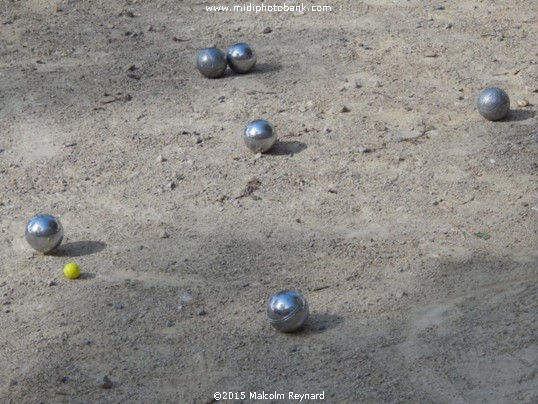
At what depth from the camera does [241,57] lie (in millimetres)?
8641

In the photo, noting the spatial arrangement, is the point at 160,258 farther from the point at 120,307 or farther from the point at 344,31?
the point at 344,31

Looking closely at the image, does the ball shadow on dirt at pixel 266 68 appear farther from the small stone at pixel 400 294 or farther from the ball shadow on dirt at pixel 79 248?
the small stone at pixel 400 294

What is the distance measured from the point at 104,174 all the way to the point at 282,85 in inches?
73.8

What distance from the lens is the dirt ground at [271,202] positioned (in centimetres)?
549

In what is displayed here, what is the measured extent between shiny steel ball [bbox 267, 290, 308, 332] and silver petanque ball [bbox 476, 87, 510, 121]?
287cm

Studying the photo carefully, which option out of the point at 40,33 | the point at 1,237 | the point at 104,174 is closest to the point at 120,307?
the point at 1,237

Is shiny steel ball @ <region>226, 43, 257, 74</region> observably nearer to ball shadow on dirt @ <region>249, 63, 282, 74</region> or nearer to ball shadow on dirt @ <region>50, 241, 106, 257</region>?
ball shadow on dirt @ <region>249, 63, 282, 74</region>

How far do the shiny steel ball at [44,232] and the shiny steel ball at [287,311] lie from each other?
1.56 m

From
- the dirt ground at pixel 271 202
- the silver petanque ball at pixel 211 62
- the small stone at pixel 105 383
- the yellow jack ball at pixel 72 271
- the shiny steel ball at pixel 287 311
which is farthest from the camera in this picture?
the silver petanque ball at pixel 211 62

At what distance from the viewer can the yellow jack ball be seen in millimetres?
6273

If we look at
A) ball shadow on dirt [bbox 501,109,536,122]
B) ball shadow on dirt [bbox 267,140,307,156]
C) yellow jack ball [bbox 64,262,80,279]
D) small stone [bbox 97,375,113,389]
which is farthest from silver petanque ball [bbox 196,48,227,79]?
small stone [bbox 97,375,113,389]

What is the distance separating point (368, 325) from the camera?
5758mm

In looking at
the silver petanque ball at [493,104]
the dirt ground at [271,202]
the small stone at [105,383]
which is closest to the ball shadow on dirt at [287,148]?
the dirt ground at [271,202]

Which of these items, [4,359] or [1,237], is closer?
[4,359]
